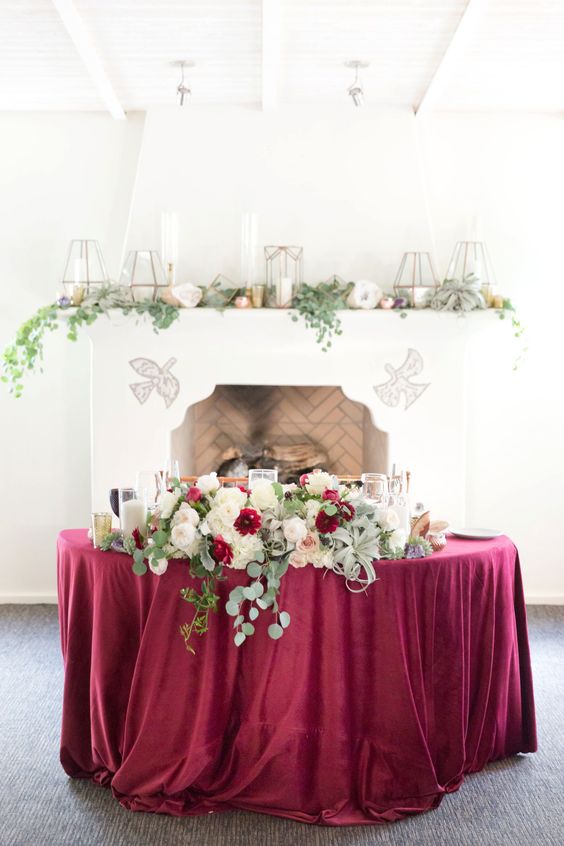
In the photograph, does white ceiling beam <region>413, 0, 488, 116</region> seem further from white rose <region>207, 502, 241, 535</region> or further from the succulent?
white rose <region>207, 502, 241, 535</region>

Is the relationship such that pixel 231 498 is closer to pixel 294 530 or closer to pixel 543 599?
pixel 294 530

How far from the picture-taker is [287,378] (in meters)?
5.06

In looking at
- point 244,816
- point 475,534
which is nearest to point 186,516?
point 244,816

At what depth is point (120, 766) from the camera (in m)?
3.02

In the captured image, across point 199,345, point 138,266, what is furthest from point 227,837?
point 138,266

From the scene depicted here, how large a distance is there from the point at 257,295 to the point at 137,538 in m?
2.15

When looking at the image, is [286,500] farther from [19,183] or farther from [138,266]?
[19,183]

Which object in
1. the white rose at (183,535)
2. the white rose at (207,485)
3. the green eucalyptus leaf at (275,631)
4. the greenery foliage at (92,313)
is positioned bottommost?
the green eucalyptus leaf at (275,631)

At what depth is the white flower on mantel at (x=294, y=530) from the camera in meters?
2.84

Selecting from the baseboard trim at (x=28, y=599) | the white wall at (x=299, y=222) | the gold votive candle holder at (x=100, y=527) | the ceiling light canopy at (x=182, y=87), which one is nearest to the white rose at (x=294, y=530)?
the gold votive candle holder at (x=100, y=527)

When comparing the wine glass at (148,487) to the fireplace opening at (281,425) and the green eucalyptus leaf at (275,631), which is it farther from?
the fireplace opening at (281,425)

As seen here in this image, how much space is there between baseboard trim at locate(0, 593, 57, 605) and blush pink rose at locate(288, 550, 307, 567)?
3015mm

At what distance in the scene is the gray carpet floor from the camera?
277cm

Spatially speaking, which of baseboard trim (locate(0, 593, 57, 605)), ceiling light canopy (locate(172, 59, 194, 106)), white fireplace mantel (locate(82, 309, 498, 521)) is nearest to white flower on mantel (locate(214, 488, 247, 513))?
white fireplace mantel (locate(82, 309, 498, 521))
